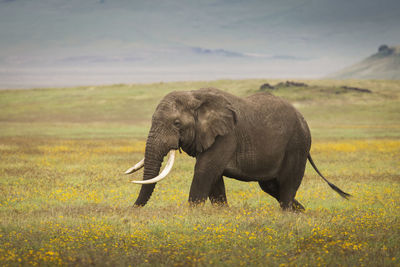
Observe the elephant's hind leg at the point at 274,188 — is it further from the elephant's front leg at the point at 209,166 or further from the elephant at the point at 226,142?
the elephant's front leg at the point at 209,166

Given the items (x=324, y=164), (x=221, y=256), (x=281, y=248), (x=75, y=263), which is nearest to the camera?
(x=75, y=263)

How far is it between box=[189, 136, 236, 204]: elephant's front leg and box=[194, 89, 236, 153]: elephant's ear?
188mm

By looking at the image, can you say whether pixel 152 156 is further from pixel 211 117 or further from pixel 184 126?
pixel 211 117

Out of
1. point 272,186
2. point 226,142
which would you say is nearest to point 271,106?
point 226,142

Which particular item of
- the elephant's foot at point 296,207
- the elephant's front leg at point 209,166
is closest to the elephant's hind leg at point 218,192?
the elephant's front leg at point 209,166

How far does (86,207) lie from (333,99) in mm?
83920

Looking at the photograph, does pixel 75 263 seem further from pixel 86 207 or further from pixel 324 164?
pixel 324 164

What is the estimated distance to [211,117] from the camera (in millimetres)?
10633

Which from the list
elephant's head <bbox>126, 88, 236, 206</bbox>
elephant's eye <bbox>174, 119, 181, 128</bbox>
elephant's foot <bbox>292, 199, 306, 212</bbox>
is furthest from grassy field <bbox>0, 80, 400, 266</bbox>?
elephant's eye <bbox>174, 119, 181, 128</bbox>

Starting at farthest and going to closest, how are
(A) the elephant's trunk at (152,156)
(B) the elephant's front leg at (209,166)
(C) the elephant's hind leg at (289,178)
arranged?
(C) the elephant's hind leg at (289,178) → (B) the elephant's front leg at (209,166) → (A) the elephant's trunk at (152,156)

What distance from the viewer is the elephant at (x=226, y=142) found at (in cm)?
1040

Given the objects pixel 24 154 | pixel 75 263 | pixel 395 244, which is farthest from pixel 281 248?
pixel 24 154

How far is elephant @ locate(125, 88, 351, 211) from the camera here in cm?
1040

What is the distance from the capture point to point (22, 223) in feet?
31.0
